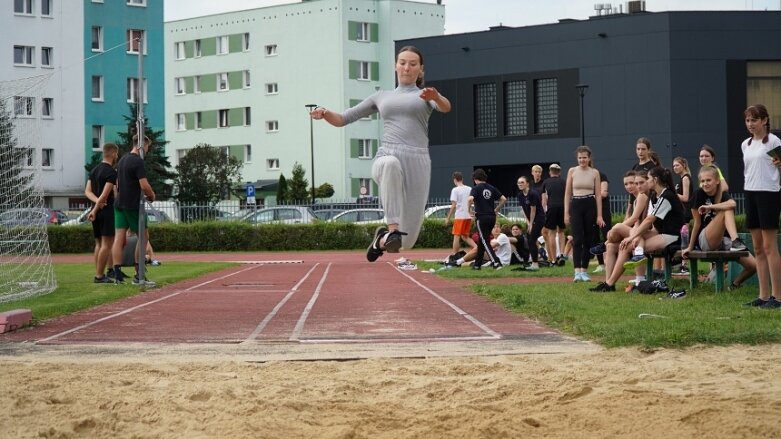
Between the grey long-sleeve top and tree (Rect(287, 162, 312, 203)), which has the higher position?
tree (Rect(287, 162, 312, 203))

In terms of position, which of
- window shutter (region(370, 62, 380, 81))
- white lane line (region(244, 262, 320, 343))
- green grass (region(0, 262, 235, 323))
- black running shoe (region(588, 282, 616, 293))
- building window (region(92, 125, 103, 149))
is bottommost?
white lane line (region(244, 262, 320, 343))

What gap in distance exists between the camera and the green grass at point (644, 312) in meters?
10.3

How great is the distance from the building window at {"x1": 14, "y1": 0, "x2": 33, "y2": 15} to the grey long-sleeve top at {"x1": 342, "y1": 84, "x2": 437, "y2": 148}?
5947 cm

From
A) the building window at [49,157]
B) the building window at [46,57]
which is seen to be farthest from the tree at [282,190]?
the building window at [46,57]

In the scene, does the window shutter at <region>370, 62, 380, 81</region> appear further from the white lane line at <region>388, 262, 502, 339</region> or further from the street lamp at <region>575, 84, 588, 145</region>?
the white lane line at <region>388, 262, 502, 339</region>

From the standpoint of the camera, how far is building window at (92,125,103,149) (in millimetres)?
66438

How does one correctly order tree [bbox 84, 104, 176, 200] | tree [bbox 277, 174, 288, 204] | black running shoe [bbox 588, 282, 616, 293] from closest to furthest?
1. black running shoe [bbox 588, 282, 616, 293]
2. tree [bbox 84, 104, 176, 200]
3. tree [bbox 277, 174, 288, 204]

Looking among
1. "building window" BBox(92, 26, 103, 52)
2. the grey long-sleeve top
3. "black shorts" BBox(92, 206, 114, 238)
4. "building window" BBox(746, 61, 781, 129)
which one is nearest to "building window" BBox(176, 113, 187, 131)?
"building window" BBox(92, 26, 103, 52)

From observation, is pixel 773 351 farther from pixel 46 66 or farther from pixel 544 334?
pixel 46 66

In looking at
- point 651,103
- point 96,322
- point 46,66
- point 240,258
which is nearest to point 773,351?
point 96,322

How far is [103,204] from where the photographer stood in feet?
59.2

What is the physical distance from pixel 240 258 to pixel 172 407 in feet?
87.5

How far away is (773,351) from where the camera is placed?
9.65 metres

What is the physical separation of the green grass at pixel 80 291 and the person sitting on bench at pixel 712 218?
793 cm
